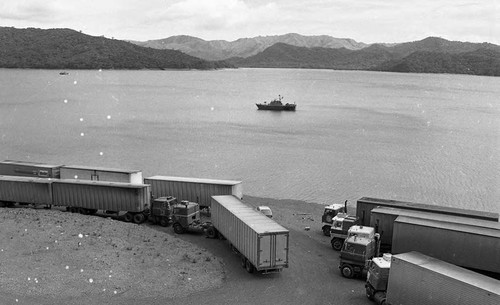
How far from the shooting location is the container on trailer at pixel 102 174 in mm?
44031

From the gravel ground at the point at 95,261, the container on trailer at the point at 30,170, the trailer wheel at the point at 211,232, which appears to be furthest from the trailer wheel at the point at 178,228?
the container on trailer at the point at 30,170

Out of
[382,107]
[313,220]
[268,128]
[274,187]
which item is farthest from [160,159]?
[382,107]

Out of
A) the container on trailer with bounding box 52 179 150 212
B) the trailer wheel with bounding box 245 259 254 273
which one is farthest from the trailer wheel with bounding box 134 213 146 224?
the trailer wheel with bounding box 245 259 254 273

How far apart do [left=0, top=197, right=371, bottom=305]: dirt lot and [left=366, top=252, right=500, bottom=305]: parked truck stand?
77.3 inches

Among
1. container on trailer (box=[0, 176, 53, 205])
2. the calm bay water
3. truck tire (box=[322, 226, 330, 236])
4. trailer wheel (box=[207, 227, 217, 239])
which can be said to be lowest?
the calm bay water

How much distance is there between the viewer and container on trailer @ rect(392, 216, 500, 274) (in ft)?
88.9

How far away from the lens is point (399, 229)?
2933cm

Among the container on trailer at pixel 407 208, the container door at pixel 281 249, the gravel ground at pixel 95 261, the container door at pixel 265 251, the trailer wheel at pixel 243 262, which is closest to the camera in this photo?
the gravel ground at pixel 95 261

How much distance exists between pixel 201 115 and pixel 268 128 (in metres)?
30.9

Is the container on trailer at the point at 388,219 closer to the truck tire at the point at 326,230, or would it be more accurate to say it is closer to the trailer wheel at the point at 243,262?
the truck tire at the point at 326,230

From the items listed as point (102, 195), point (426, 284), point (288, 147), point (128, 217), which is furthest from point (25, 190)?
point (288, 147)

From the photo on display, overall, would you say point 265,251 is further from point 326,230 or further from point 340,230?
point 326,230

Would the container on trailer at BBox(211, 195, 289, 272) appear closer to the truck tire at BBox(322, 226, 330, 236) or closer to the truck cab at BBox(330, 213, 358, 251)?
the truck cab at BBox(330, 213, 358, 251)

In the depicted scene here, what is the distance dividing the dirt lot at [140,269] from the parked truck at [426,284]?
1.96 m
